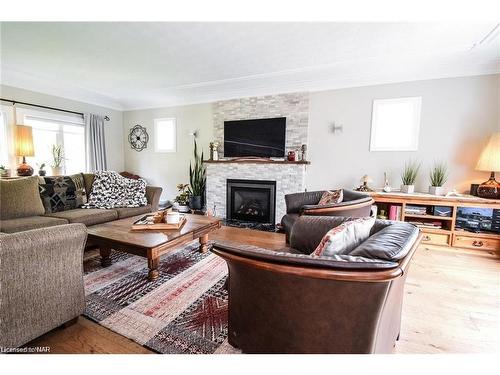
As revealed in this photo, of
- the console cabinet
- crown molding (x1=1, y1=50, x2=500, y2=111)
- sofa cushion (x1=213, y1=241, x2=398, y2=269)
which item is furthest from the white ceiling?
sofa cushion (x1=213, y1=241, x2=398, y2=269)

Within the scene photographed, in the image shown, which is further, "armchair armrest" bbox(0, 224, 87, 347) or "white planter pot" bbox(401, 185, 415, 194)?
"white planter pot" bbox(401, 185, 415, 194)

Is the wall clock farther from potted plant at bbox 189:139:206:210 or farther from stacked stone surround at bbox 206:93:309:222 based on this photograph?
stacked stone surround at bbox 206:93:309:222

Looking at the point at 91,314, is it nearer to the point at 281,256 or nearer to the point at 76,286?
the point at 76,286

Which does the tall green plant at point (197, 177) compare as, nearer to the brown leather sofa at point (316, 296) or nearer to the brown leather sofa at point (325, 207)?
the brown leather sofa at point (325, 207)

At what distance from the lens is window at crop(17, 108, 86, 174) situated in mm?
4176

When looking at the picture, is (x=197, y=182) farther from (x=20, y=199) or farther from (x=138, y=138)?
(x=20, y=199)

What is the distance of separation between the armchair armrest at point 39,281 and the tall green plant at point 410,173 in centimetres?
392

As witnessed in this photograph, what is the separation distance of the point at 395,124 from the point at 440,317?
282 cm

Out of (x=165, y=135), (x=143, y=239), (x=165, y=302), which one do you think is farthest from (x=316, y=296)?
(x=165, y=135)

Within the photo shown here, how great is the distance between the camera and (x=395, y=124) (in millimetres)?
3598

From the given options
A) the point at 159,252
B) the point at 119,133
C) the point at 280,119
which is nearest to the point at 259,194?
the point at 280,119

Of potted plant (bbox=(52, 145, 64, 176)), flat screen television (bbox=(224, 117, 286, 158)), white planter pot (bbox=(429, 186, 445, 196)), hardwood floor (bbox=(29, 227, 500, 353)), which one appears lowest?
hardwood floor (bbox=(29, 227, 500, 353))

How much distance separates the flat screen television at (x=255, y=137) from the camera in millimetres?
4203

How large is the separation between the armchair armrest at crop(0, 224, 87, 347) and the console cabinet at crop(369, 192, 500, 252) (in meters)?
3.46
